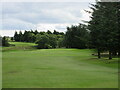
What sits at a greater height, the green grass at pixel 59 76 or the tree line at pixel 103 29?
the tree line at pixel 103 29

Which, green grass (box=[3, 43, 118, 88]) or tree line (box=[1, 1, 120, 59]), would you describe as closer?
green grass (box=[3, 43, 118, 88])

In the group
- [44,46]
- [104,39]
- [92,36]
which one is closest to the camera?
[104,39]

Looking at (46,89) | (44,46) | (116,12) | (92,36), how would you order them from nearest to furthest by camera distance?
(46,89), (116,12), (92,36), (44,46)

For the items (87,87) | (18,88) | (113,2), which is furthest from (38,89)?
(113,2)

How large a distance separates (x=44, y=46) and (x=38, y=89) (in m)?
68.0

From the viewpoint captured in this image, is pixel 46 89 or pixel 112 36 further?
pixel 112 36

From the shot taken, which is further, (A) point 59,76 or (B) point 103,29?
(B) point 103,29

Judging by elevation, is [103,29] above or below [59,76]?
above

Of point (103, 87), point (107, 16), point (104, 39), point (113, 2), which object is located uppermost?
point (113, 2)

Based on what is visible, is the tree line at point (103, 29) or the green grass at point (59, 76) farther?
the tree line at point (103, 29)

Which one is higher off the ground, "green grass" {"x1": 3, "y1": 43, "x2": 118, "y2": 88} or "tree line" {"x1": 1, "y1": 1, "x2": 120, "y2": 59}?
"tree line" {"x1": 1, "y1": 1, "x2": 120, "y2": 59}

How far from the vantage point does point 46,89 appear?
291 inches

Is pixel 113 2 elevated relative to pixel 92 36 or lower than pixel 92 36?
elevated

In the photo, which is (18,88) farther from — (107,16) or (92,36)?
(92,36)
